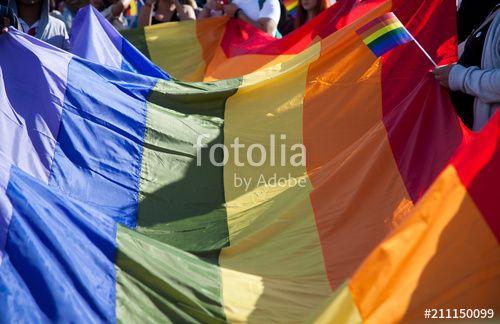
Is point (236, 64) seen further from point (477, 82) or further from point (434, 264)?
point (434, 264)

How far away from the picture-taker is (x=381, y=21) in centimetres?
417

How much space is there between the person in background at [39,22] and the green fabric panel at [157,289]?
7.09 feet

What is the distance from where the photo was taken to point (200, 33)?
5805mm

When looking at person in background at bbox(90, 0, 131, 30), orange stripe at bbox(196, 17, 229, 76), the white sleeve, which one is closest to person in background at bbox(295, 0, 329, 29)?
the white sleeve

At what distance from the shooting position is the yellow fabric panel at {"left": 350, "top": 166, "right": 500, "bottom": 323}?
236 cm

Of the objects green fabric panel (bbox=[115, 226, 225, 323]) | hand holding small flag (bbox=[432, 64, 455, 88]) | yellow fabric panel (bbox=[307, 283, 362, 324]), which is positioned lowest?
green fabric panel (bbox=[115, 226, 225, 323])

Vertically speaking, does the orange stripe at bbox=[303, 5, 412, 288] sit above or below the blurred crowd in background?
below

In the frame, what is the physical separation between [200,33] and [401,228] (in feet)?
12.0

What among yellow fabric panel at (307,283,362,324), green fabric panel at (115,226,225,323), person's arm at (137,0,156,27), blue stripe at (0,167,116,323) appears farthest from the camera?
person's arm at (137,0,156,27)

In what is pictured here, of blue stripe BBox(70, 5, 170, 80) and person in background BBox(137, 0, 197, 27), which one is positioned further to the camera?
person in background BBox(137, 0, 197, 27)

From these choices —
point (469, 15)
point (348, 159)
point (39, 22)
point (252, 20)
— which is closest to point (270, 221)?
point (348, 159)

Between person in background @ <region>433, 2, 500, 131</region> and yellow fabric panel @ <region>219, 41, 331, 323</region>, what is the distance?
0.78m

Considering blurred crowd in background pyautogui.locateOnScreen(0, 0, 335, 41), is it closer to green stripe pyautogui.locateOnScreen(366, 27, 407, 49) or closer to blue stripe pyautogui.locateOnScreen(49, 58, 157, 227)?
blue stripe pyautogui.locateOnScreen(49, 58, 157, 227)

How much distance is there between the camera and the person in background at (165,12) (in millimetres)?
6234
